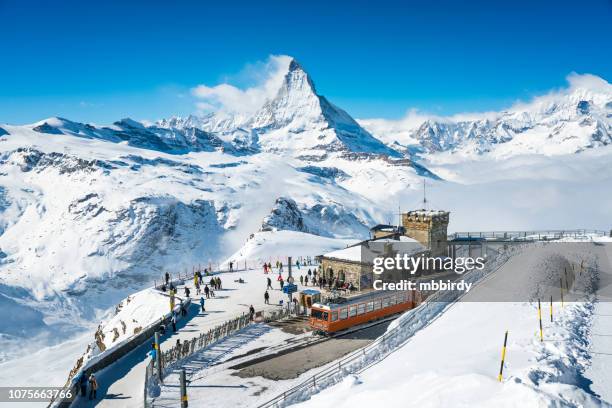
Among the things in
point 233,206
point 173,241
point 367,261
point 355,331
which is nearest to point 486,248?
point 367,261

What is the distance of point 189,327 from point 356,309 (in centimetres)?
1218

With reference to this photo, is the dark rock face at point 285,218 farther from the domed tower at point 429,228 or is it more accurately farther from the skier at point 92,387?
the skier at point 92,387

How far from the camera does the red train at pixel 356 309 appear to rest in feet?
88.3

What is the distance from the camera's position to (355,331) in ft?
92.0

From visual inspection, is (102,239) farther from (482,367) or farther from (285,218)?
(482,367)

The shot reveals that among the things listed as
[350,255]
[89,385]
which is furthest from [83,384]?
[350,255]

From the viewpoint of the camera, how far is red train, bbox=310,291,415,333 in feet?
88.3

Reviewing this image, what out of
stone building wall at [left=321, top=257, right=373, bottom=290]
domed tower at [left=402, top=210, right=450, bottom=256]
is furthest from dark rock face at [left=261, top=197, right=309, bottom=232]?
stone building wall at [left=321, top=257, right=373, bottom=290]

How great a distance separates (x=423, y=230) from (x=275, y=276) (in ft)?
55.8

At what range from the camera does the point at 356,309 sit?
1114 inches

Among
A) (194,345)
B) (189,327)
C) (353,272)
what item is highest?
(353,272)

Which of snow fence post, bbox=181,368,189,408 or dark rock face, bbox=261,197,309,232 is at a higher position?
dark rock face, bbox=261,197,309,232

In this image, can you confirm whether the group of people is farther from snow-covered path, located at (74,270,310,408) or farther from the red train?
the red train

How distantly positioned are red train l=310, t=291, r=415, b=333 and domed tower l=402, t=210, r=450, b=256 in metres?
14.8
